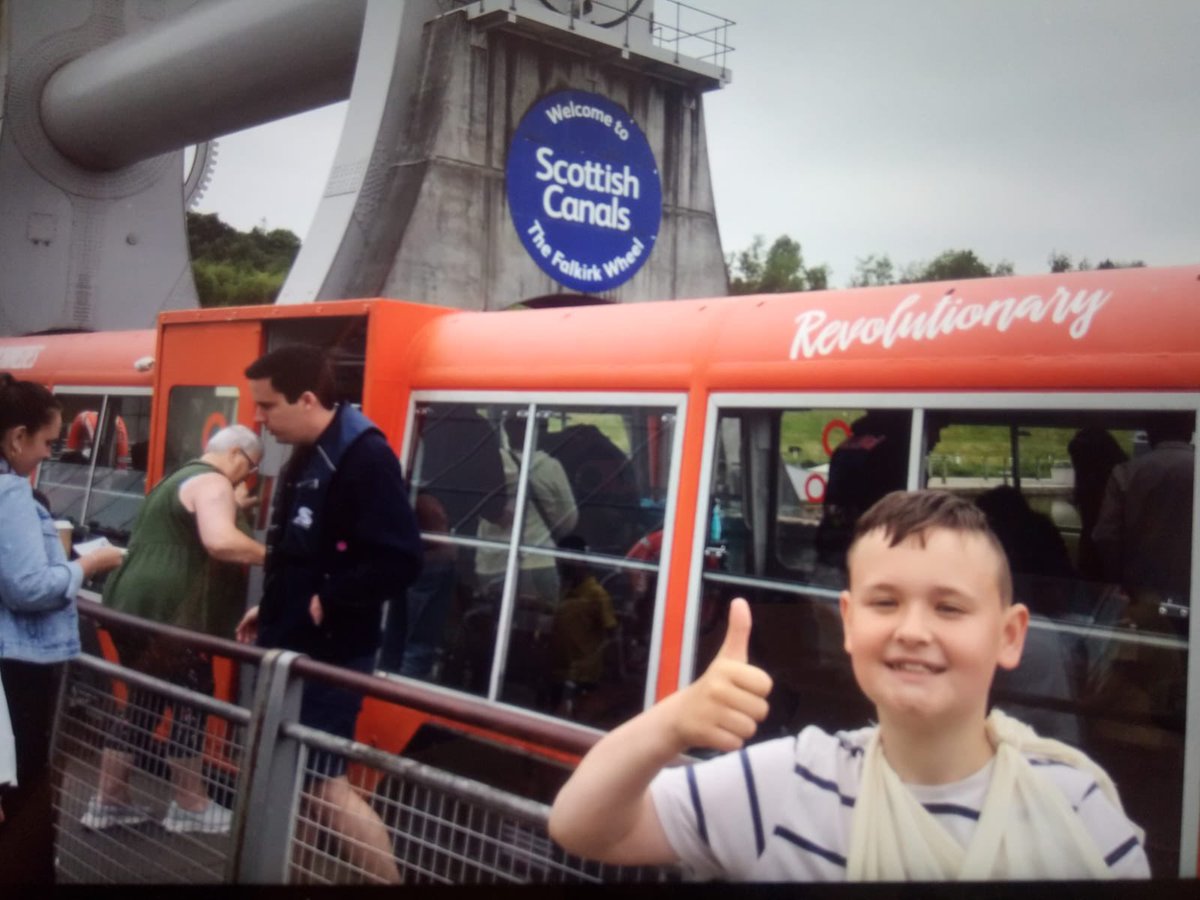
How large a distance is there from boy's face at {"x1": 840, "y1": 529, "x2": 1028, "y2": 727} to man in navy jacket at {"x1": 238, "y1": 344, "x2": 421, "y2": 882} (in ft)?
4.30

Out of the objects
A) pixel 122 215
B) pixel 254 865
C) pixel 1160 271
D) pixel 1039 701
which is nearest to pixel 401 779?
pixel 254 865

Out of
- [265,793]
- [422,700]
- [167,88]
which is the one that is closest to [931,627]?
[422,700]

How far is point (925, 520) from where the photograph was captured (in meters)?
1.20

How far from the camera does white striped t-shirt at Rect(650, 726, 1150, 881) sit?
1.18m

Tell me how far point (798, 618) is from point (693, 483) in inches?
14.2

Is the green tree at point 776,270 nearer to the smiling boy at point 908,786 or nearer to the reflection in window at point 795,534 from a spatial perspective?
the reflection in window at point 795,534

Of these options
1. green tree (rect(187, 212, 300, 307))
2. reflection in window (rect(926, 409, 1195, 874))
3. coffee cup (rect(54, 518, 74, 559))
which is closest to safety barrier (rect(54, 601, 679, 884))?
coffee cup (rect(54, 518, 74, 559))

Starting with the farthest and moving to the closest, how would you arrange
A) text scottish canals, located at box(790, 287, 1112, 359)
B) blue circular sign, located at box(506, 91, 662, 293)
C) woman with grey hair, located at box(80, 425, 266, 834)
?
blue circular sign, located at box(506, 91, 662, 293), woman with grey hair, located at box(80, 425, 266, 834), text scottish canals, located at box(790, 287, 1112, 359)

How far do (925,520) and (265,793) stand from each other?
1.40m

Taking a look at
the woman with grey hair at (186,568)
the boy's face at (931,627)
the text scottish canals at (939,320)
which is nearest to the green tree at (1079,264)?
the text scottish canals at (939,320)

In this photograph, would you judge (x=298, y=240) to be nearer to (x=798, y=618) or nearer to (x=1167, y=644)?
(x=798, y=618)

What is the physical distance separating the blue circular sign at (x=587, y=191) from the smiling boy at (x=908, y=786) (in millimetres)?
1922

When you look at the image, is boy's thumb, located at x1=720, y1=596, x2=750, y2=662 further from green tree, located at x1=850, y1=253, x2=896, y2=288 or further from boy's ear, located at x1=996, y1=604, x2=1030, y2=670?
green tree, located at x1=850, y1=253, x2=896, y2=288

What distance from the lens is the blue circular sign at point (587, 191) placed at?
302 cm
